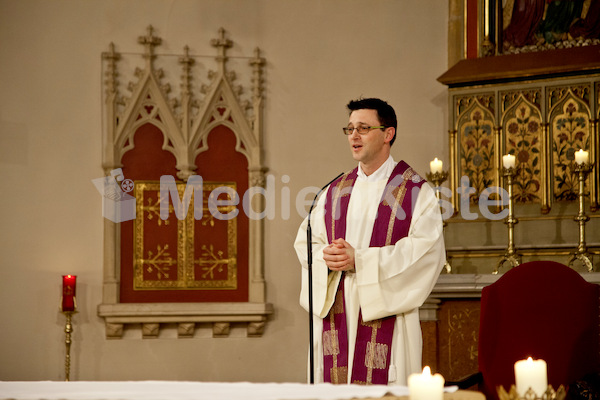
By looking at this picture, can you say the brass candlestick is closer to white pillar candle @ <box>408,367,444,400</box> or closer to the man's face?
the man's face

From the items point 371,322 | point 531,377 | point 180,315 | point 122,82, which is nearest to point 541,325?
point 371,322

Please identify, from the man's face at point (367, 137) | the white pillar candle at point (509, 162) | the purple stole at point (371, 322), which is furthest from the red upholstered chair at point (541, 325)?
the white pillar candle at point (509, 162)

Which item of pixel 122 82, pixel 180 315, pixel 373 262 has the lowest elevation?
pixel 180 315

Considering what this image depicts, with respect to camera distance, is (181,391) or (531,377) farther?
(181,391)

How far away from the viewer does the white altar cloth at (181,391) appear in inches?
66.8

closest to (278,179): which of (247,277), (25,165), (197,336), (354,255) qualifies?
(247,277)

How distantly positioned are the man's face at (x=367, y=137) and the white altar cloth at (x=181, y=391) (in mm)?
1601

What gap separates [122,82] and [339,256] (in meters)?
3.28

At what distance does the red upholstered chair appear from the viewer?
120 inches

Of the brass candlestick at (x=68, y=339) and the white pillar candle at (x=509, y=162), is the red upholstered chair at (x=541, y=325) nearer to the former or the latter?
the white pillar candle at (x=509, y=162)

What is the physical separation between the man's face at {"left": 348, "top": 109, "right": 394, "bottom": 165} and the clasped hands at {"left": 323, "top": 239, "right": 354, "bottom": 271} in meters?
0.40

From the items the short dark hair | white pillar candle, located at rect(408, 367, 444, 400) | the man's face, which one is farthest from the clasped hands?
white pillar candle, located at rect(408, 367, 444, 400)

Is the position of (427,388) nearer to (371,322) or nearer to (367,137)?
(371,322)

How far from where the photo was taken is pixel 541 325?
3.12 meters
